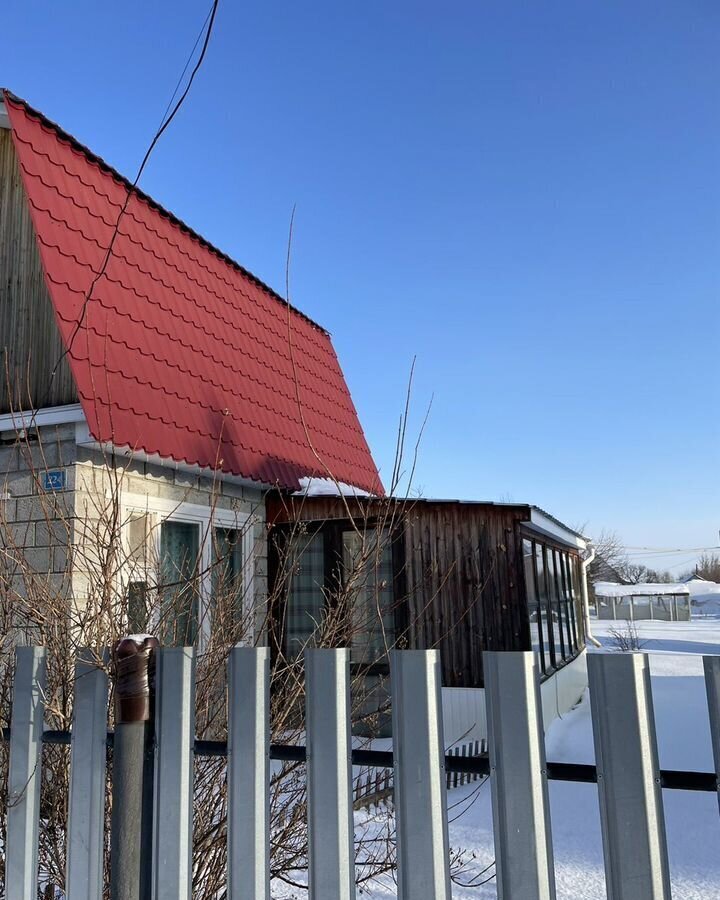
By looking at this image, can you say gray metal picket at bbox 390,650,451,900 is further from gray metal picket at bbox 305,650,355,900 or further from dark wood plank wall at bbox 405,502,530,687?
dark wood plank wall at bbox 405,502,530,687

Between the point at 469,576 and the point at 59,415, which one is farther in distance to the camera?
the point at 469,576

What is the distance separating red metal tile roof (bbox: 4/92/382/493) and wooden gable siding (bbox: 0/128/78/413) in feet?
0.98

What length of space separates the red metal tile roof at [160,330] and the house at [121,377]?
21 mm

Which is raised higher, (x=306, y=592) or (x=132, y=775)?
(x=306, y=592)

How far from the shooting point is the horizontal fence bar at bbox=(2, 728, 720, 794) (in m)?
1.61

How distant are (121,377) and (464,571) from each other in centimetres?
467

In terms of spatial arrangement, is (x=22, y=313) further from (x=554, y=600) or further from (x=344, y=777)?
(x=554, y=600)

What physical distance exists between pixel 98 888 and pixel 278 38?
14.4 feet

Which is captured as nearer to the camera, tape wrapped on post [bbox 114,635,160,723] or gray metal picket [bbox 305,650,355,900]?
gray metal picket [bbox 305,650,355,900]

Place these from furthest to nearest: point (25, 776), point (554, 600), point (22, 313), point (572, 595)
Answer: point (572, 595) → point (554, 600) → point (22, 313) → point (25, 776)

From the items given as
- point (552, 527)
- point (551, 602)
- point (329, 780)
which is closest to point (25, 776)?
point (329, 780)

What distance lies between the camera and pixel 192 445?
6.74 m

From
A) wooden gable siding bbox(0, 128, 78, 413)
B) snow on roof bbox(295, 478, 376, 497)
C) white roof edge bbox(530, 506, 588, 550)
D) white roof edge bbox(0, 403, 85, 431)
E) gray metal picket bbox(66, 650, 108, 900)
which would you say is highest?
wooden gable siding bbox(0, 128, 78, 413)

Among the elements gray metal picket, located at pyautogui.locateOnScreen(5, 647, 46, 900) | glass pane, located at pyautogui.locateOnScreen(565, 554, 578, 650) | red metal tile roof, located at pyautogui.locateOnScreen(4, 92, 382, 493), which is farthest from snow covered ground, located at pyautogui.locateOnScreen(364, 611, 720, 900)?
glass pane, located at pyautogui.locateOnScreen(565, 554, 578, 650)
